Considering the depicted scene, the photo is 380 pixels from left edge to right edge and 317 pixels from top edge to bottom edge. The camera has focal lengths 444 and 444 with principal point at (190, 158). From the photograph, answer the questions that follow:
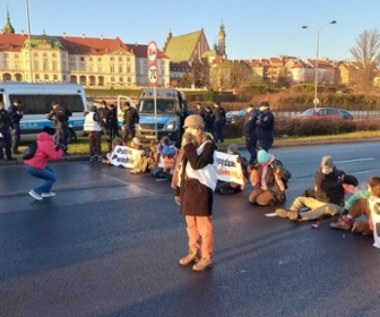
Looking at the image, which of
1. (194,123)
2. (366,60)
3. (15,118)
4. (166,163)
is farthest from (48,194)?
(366,60)

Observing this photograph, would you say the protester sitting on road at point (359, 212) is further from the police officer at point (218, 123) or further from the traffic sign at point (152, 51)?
the police officer at point (218, 123)

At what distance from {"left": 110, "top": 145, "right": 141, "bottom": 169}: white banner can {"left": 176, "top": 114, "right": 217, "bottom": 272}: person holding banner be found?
7335mm

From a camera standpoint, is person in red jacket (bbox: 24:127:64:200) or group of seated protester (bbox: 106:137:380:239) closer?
group of seated protester (bbox: 106:137:380:239)

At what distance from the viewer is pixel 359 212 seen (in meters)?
6.64

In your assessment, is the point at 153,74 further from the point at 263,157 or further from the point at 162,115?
the point at 263,157

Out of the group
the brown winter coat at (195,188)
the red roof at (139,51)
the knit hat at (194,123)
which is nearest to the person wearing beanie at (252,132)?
the brown winter coat at (195,188)

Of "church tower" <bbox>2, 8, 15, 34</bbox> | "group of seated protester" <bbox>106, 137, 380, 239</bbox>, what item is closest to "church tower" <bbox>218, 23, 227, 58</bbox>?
"church tower" <bbox>2, 8, 15, 34</bbox>

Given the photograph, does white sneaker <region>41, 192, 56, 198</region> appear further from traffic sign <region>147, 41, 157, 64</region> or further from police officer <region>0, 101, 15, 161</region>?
traffic sign <region>147, 41, 157, 64</region>

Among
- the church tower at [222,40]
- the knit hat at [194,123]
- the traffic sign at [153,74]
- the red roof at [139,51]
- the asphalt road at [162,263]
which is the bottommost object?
the asphalt road at [162,263]

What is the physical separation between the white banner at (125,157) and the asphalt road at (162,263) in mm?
3432

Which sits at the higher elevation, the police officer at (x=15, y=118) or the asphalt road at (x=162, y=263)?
the police officer at (x=15, y=118)

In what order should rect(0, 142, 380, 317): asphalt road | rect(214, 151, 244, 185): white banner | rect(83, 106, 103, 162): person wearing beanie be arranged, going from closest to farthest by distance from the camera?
rect(0, 142, 380, 317): asphalt road → rect(214, 151, 244, 185): white banner → rect(83, 106, 103, 162): person wearing beanie

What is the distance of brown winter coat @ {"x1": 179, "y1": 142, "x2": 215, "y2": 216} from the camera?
4.76 m

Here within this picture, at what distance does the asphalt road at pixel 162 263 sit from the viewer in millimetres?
4281
